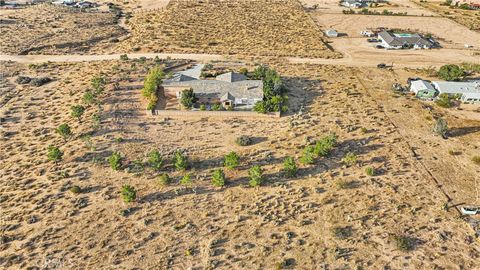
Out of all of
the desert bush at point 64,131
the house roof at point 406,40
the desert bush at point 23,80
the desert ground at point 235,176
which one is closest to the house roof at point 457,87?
the desert ground at point 235,176

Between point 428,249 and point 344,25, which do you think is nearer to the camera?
point 428,249

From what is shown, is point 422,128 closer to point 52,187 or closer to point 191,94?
point 191,94

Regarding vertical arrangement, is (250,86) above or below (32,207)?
above

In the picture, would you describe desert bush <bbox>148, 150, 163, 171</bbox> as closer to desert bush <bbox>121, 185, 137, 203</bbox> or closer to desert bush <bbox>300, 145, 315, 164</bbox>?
desert bush <bbox>121, 185, 137, 203</bbox>

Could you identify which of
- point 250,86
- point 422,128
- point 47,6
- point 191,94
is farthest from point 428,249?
point 47,6

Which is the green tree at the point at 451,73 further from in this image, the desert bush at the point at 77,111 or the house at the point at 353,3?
the desert bush at the point at 77,111

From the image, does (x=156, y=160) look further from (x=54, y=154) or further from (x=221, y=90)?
(x=221, y=90)
